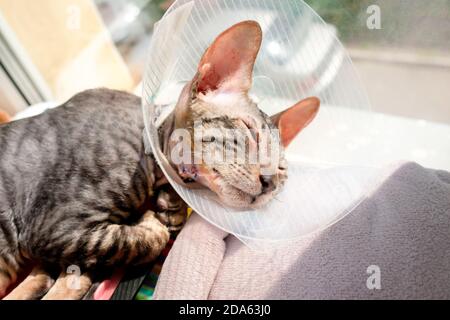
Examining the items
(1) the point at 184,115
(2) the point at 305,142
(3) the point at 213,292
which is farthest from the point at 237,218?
(2) the point at 305,142

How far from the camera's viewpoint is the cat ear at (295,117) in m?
1.11

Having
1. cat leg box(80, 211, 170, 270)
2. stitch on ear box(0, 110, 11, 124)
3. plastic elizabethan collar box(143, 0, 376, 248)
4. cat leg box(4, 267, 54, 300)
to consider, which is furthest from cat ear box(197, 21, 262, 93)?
stitch on ear box(0, 110, 11, 124)

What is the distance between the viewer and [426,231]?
3.25 feet

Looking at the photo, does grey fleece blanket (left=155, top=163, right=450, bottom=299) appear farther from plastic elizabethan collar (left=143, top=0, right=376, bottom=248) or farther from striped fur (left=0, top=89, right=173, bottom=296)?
striped fur (left=0, top=89, right=173, bottom=296)

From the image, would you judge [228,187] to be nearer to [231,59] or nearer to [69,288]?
[231,59]

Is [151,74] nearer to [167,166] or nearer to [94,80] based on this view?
[167,166]

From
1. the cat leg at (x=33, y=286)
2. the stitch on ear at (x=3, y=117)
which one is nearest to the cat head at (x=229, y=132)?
the cat leg at (x=33, y=286)

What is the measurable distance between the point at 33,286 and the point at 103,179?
42cm

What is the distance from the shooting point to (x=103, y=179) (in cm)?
112

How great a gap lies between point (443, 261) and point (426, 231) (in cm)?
9

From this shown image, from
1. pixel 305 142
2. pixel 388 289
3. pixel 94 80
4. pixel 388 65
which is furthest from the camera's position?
pixel 94 80

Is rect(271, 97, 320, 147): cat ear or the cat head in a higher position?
the cat head

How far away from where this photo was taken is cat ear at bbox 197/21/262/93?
0.87 meters

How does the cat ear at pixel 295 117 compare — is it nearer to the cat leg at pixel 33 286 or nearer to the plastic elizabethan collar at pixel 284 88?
the plastic elizabethan collar at pixel 284 88
